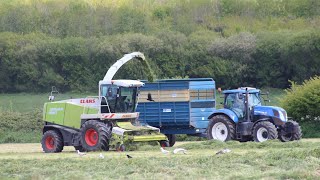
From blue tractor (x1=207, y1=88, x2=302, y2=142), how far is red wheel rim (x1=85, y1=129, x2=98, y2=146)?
5.31 meters

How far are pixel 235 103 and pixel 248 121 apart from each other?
3.04 ft

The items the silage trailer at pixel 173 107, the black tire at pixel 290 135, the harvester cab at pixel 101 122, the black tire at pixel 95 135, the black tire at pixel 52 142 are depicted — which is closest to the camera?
the black tire at pixel 95 135

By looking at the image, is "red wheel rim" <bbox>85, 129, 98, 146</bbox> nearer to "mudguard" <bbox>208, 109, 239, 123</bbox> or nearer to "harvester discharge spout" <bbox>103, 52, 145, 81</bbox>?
"harvester discharge spout" <bbox>103, 52, 145, 81</bbox>

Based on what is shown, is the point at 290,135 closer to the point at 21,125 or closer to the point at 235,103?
the point at 235,103

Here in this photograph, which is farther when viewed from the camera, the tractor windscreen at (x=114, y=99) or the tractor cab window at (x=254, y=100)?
the tractor cab window at (x=254, y=100)

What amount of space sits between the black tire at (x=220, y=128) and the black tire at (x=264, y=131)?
37.0 inches

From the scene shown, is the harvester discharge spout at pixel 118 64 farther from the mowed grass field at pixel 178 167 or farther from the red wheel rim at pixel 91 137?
the mowed grass field at pixel 178 167

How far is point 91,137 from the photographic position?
88.1 ft

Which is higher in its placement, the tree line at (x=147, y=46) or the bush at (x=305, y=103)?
the tree line at (x=147, y=46)

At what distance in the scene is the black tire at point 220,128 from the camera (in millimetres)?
29672

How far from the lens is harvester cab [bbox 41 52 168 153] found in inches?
1037

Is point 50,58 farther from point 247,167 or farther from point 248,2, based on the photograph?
point 247,167

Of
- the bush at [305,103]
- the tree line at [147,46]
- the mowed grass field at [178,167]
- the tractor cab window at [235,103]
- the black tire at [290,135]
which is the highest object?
the tree line at [147,46]

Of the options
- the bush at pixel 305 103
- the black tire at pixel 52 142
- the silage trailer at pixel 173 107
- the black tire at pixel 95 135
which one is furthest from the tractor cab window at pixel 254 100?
the bush at pixel 305 103
